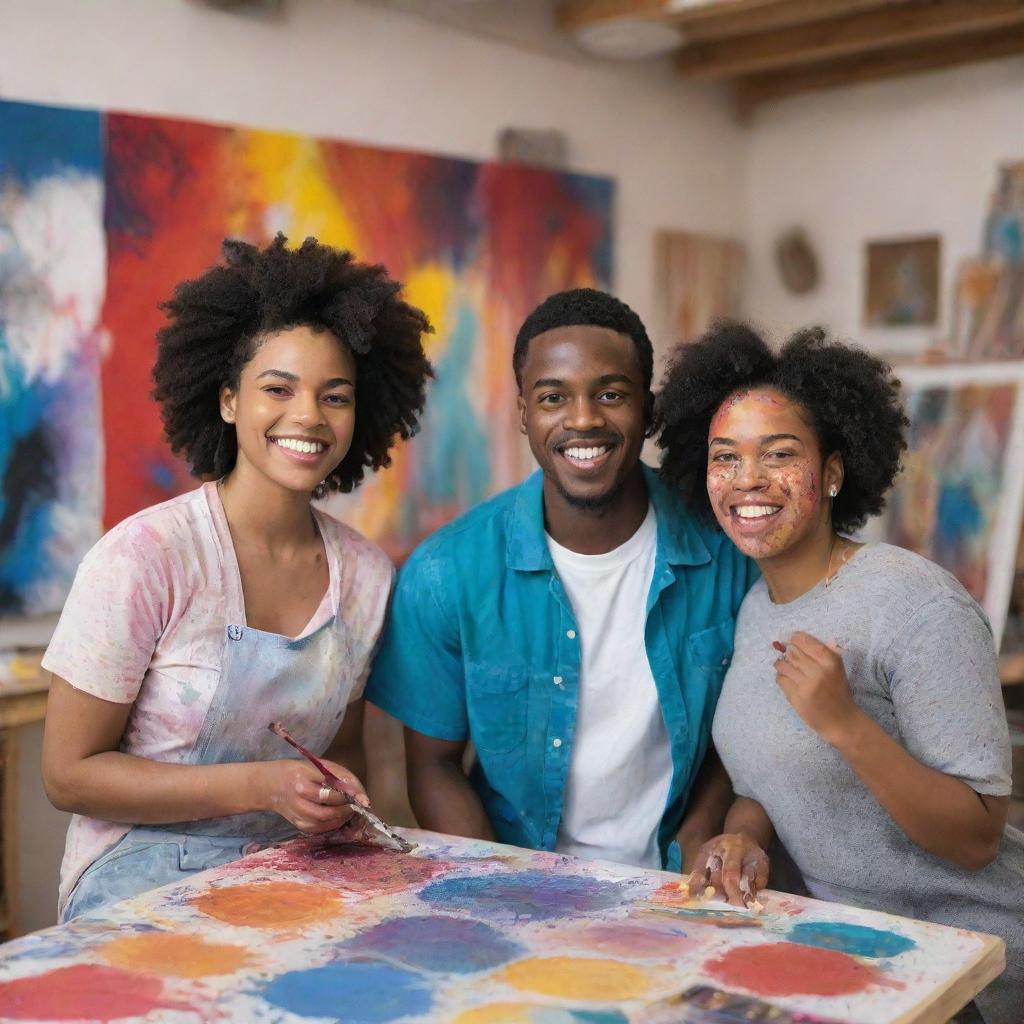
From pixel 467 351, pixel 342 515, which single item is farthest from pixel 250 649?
pixel 467 351

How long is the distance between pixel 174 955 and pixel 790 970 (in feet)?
2.59

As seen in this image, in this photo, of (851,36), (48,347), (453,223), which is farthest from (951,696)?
(851,36)

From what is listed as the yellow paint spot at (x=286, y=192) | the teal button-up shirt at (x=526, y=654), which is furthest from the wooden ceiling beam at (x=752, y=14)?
the teal button-up shirt at (x=526, y=654)

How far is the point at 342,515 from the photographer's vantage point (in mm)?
4438

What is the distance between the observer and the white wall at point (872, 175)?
5.27 meters

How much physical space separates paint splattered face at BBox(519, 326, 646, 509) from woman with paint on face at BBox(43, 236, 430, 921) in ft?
1.11

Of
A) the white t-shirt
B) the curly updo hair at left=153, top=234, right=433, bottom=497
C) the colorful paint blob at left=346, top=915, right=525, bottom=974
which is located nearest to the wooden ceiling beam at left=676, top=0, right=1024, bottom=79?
the curly updo hair at left=153, top=234, right=433, bottom=497

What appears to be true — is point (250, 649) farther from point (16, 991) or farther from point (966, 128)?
point (966, 128)

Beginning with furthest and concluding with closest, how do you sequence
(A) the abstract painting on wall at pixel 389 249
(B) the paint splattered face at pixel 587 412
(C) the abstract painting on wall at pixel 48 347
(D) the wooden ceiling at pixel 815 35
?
(D) the wooden ceiling at pixel 815 35, (A) the abstract painting on wall at pixel 389 249, (C) the abstract painting on wall at pixel 48 347, (B) the paint splattered face at pixel 587 412

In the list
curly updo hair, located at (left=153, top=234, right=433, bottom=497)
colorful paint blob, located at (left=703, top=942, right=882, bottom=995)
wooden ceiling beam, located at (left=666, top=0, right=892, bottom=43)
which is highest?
wooden ceiling beam, located at (left=666, top=0, right=892, bottom=43)

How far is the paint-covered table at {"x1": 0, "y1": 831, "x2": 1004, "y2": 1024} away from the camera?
1.54 m

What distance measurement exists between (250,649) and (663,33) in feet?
10.7

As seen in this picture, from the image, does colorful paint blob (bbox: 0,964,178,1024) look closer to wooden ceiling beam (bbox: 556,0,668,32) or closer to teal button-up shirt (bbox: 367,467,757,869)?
teal button-up shirt (bbox: 367,467,757,869)

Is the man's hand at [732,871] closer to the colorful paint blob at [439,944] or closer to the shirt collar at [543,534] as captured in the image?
the colorful paint blob at [439,944]
